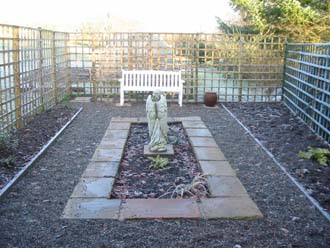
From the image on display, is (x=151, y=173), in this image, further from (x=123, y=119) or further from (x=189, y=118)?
(x=189, y=118)

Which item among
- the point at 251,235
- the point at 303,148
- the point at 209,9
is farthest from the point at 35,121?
the point at 209,9

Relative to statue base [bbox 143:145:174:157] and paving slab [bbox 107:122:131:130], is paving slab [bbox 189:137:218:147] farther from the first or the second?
paving slab [bbox 107:122:131:130]

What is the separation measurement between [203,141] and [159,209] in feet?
8.07

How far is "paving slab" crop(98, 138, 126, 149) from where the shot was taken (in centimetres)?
532

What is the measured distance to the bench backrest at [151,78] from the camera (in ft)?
30.1

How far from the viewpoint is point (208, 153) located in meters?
5.08

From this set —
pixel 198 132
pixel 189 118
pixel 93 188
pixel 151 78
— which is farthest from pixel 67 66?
pixel 93 188

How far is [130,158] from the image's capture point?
500cm

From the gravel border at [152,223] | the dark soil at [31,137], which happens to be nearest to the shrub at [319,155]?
the gravel border at [152,223]

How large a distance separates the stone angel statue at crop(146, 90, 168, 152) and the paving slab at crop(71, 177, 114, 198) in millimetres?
1020

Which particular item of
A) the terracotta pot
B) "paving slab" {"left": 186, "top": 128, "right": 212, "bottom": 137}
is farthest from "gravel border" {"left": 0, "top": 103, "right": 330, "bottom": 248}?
the terracotta pot

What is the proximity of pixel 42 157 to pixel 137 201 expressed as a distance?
1.90 m

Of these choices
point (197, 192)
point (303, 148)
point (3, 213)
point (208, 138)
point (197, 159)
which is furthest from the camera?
point (208, 138)

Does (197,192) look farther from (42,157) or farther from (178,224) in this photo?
(42,157)
